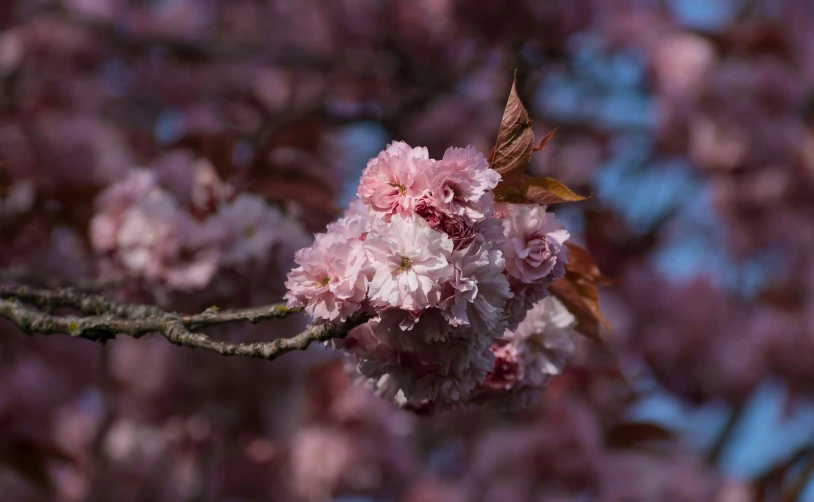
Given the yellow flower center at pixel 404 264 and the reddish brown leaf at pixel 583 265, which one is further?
the reddish brown leaf at pixel 583 265

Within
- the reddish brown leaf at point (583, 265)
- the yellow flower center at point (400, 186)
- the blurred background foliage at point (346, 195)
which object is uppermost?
the yellow flower center at point (400, 186)

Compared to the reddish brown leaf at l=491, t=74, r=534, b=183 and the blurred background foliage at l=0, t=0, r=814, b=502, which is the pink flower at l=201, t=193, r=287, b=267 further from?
the reddish brown leaf at l=491, t=74, r=534, b=183

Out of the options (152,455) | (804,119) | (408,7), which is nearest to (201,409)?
(152,455)

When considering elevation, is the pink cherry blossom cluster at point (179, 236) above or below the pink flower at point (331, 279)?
below

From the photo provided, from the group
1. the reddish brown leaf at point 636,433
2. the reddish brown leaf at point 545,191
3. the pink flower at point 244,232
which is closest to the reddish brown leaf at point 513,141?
the reddish brown leaf at point 545,191

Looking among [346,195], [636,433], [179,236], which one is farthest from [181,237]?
[346,195]

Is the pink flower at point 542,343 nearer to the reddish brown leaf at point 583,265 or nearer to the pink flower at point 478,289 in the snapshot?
the reddish brown leaf at point 583,265

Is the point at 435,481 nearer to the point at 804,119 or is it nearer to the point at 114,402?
the point at 114,402

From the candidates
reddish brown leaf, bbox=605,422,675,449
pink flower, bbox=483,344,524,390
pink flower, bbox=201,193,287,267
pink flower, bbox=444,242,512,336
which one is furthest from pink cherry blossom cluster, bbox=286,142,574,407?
reddish brown leaf, bbox=605,422,675,449
